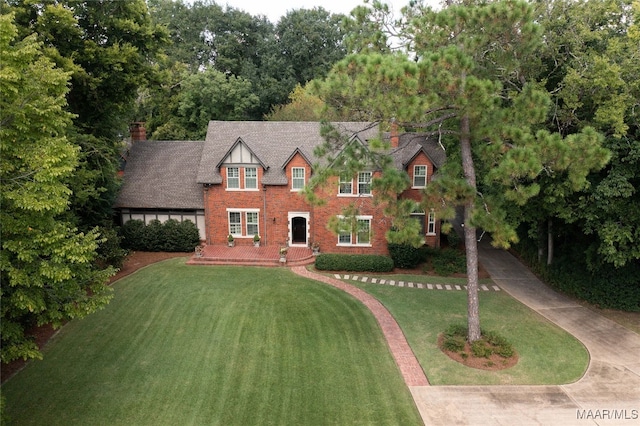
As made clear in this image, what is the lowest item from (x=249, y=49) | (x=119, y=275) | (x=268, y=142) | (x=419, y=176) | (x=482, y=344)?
(x=482, y=344)

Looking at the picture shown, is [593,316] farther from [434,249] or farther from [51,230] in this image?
[51,230]

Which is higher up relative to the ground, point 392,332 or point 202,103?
point 202,103

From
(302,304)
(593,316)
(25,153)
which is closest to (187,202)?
(302,304)

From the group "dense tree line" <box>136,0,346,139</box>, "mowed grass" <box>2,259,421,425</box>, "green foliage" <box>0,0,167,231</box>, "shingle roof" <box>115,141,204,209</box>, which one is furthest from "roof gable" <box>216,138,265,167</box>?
"dense tree line" <box>136,0,346,139</box>

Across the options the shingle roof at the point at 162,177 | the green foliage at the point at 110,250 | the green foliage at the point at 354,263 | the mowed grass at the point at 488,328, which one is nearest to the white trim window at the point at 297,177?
the green foliage at the point at 354,263

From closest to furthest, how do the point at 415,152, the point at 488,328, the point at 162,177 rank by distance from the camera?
the point at 488,328, the point at 415,152, the point at 162,177

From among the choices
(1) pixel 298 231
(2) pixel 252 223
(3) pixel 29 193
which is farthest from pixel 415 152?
(3) pixel 29 193

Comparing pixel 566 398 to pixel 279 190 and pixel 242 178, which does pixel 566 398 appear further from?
pixel 242 178
